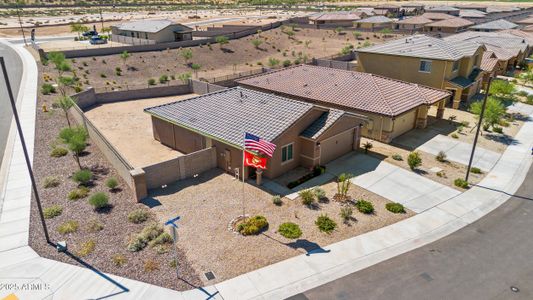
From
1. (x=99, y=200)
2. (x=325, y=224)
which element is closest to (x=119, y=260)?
(x=99, y=200)

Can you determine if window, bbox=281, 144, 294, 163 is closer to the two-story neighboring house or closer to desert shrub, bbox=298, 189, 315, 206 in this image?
desert shrub, bbox=298, 189, 315, 206

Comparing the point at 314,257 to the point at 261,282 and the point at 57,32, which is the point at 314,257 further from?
the point at 57,32

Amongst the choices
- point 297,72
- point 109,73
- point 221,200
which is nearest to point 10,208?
point 221,200

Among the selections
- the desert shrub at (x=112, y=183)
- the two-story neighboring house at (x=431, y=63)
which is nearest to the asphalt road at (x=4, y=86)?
the desert shrub at (x=112, y=183)

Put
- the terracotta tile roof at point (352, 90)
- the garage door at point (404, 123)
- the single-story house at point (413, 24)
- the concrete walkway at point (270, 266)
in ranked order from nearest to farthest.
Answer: the concrete walkway at point (270, 266)
the terracotta tile roof at point (352, 90)
the garage door at point (404, 123)
the single-story house at point (413, 24)

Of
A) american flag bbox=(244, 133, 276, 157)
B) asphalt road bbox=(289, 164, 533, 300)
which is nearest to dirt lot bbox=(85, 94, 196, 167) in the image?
american flag bbox=(244, 133, 276, 157)

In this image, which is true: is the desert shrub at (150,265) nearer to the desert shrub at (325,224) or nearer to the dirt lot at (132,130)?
the desert shrub at (325,224)

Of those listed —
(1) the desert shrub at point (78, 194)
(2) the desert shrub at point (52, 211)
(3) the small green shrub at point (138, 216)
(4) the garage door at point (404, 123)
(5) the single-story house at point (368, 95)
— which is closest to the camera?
(3) the small green shrub at point (138, 216)

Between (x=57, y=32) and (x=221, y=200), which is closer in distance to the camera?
(x=221, y=200)
